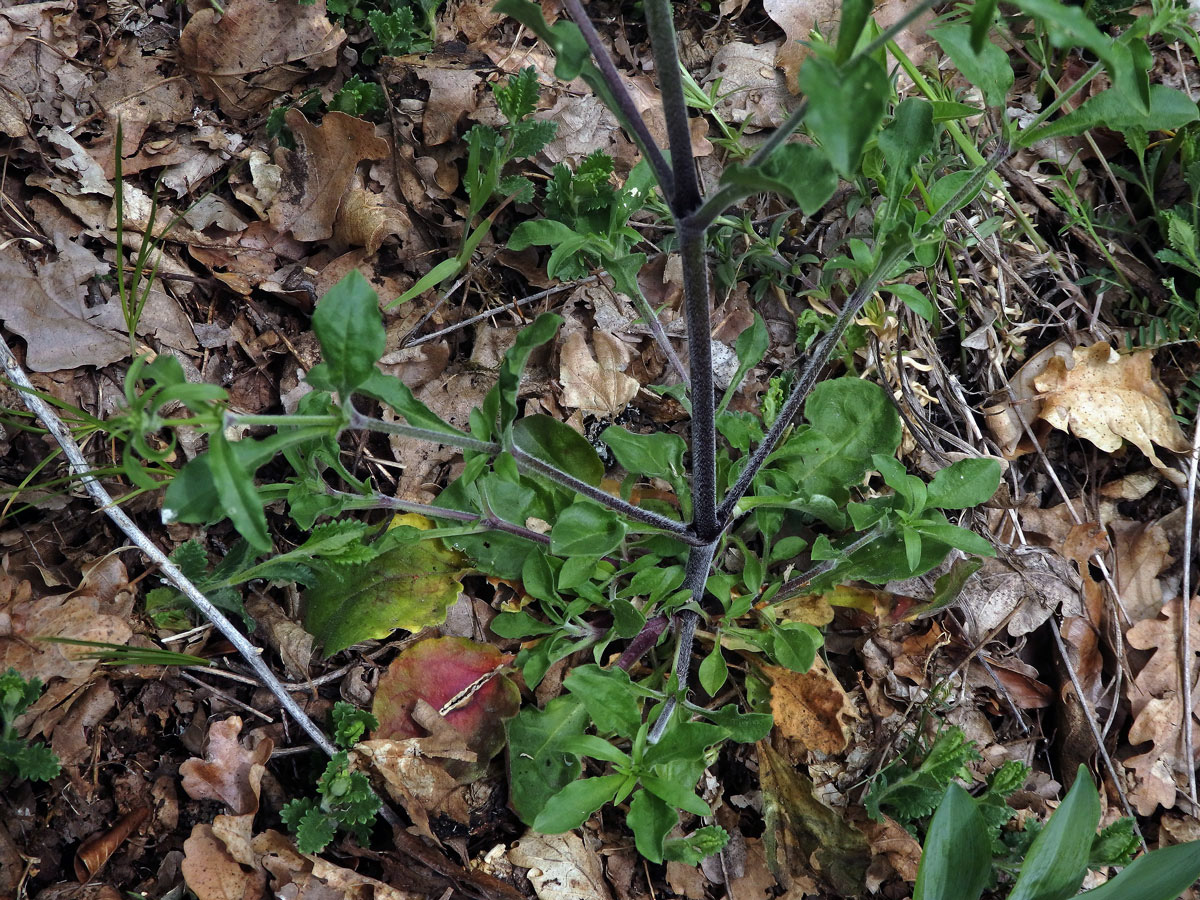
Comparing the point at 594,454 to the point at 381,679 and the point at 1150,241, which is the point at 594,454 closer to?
the point at 381,679

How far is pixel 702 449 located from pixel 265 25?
8.25 feet

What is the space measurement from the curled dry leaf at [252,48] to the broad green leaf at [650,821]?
9.66 feet

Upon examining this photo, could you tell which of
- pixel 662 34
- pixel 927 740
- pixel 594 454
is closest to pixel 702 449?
pixel 594 454

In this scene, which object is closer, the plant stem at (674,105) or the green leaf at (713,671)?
the plant stem at (674,105)

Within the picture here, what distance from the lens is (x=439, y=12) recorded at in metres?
3.47

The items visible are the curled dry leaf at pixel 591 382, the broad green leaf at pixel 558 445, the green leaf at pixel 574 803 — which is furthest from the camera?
the curled dry leaf at pixel 591 382

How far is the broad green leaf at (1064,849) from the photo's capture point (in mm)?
2295

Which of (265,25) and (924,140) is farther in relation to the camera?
(265,25)

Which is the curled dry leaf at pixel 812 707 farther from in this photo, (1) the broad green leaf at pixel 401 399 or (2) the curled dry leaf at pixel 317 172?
(2) the curled dry leaf at pixel 317 172

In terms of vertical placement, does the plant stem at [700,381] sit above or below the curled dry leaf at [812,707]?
above

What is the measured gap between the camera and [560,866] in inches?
104

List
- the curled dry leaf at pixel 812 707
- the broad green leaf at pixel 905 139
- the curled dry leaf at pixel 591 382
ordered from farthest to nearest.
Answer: the curled dry leaf at pixel 591 382
the curled dry leaf at pixel 812 707
the broad green leaf at pixel 905 139

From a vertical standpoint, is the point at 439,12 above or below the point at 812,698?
above

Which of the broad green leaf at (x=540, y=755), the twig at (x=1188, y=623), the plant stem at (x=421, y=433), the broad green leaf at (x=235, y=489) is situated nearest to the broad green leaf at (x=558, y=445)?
the broad green leaf at (x=540, y=755)
